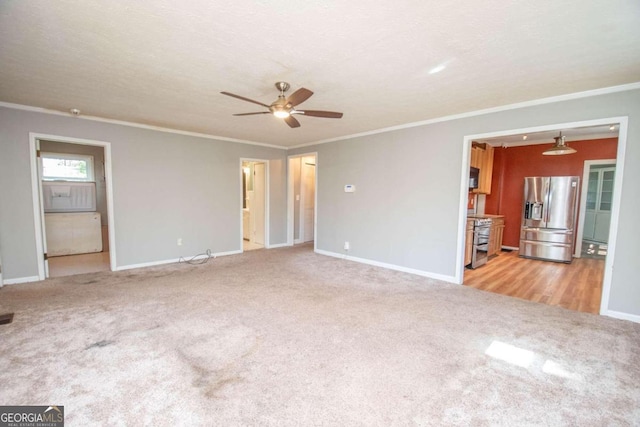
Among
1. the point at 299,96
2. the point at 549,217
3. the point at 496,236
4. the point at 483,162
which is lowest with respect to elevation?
the point at 496,236

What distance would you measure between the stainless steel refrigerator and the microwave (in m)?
1.34

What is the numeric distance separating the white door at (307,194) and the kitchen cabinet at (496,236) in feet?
13.6

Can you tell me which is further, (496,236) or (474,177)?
(496,236)

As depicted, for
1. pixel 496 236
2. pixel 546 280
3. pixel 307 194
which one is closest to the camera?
pixel 546 280

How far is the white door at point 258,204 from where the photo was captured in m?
6.59

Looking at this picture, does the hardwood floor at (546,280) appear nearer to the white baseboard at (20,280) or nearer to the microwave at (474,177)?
the microwave at (474,177)

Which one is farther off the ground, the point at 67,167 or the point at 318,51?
the point at 318,51

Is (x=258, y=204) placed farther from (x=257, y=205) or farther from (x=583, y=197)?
(x=583, y=197)

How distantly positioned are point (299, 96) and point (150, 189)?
3.65 m

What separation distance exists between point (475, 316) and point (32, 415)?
3678 millimetres

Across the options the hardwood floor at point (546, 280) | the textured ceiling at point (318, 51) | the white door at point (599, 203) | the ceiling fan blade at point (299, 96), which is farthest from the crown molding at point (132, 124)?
the white door at point (599, 203)

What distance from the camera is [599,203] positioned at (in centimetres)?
702

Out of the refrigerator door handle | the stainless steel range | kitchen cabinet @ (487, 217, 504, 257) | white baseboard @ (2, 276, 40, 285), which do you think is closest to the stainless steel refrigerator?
the refrigerator door handle

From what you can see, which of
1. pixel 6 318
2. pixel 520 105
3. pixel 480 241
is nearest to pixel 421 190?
pixel 520 105
